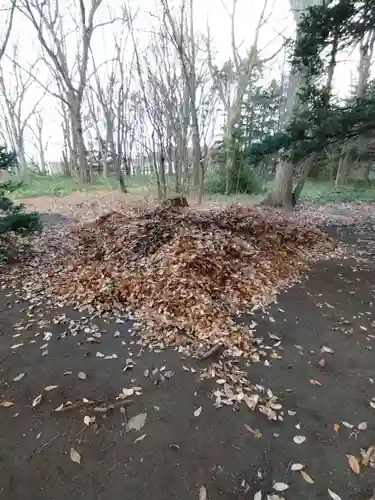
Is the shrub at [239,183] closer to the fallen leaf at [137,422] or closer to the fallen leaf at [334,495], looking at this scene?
the fallen leaf at [137,422]

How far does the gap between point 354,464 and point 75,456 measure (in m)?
1.55

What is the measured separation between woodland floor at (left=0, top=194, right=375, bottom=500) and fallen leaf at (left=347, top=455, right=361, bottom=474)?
0.02m

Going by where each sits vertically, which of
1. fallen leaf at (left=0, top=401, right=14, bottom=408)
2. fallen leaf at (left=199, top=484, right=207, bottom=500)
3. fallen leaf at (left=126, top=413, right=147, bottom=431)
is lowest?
fallen leaf at (left=199, top=484, right=207, bottom=500)

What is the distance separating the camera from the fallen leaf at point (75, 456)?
1649mm

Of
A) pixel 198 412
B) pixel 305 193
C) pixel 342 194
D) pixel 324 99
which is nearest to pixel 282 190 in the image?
pixel 324 99

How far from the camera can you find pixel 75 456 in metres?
1.67

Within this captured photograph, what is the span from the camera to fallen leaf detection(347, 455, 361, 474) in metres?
1.61

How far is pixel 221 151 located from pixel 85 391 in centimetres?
950

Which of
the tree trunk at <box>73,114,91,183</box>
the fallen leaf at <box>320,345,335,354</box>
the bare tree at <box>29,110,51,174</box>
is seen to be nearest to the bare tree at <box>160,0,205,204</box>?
the tree trunk at <box>73,114,91,183</box>

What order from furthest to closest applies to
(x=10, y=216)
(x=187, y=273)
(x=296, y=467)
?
1. (x=10, y=216)
2. (x=187, y=273)
3. (x=296, y=467)

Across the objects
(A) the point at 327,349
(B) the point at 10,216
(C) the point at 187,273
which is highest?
(B) the point at 10,216

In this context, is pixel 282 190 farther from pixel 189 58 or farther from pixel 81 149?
pixel 81 149

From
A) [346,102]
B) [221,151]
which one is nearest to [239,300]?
[346,102]

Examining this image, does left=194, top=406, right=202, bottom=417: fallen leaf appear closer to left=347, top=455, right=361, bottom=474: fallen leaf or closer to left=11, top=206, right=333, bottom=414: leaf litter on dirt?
left=11, top=206, right=333, bottom=414: leaf litter on dirt
